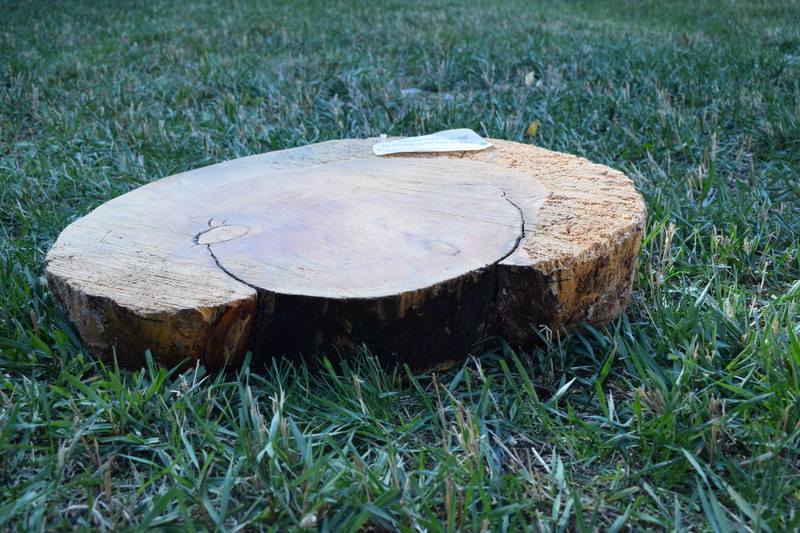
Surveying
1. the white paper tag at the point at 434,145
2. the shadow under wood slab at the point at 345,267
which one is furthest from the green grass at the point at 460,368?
the white paper tag at the point at 434,145

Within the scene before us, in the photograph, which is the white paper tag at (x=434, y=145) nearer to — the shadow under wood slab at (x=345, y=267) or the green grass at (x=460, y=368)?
the shadow under wood slab at (x=345, y=267)

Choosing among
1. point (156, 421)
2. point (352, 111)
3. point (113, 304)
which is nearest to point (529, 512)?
point (156, 421)

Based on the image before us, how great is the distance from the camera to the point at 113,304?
150 centimetres

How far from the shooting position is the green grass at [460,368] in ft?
4.26

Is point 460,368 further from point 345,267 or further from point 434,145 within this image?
point 434,145

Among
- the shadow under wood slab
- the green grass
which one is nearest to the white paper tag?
the shadow under wood slab

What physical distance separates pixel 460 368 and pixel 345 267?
439 millimetres

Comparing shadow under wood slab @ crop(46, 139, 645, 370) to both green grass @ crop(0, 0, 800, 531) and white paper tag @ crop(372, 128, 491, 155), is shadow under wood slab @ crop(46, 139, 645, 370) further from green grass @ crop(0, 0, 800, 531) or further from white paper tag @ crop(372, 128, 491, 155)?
white paper tag @ crop(372, 128, 491, 155)

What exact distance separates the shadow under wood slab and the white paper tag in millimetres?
304

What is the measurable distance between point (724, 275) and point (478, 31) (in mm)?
4121

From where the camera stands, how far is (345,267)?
1.58m

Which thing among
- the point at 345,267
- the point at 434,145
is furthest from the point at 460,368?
the point at 434,145

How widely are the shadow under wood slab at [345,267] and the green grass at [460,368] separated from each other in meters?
0.10

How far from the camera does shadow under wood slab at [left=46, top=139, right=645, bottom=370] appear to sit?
1519 millimetres
